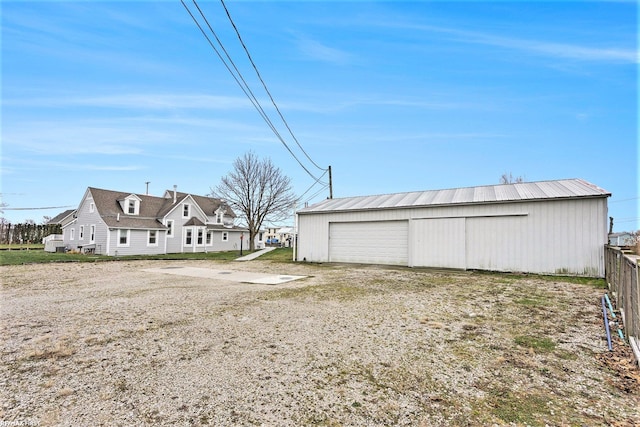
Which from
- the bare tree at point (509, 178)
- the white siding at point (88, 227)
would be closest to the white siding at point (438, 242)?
the bare tree at point (509, 178)

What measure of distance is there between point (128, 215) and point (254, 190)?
404 inches

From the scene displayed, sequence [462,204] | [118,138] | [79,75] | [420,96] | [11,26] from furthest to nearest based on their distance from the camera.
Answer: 1. [118,138]
2. [420,96]
3. [462,204]
4. [79,75]
5. [11,26]

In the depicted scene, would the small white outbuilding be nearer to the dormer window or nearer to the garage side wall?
the garage side wall

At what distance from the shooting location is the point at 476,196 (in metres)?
12.5

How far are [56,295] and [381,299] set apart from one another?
24.3ft

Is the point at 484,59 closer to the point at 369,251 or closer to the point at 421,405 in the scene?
the point at 369,251

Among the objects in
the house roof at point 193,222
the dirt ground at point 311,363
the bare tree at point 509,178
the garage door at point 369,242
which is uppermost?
the bare tree at point 509,178

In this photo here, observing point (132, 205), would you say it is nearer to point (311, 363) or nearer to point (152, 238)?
point (152, 238)

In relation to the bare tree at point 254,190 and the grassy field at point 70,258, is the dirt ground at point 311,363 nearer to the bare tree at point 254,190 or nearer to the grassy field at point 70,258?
the grassy field at point 70,258

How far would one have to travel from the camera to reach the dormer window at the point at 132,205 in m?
24.8

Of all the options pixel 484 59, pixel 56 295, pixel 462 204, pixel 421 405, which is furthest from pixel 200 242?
pixel 421 405

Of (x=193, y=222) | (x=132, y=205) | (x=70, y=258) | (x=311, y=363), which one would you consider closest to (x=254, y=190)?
(x=193, y=222)

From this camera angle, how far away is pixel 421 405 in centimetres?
251

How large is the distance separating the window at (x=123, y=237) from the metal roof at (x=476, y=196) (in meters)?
15.6
